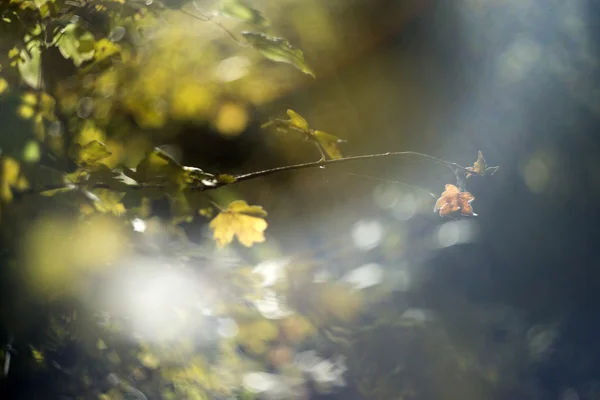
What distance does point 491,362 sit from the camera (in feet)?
5.11

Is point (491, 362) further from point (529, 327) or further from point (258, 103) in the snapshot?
point (258, 103)

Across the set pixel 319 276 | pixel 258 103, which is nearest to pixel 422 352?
pixel 319 276

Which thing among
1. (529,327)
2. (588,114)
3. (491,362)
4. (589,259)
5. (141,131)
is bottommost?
(141,131)

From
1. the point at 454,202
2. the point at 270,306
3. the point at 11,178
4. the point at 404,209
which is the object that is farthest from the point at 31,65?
the point at 404,209

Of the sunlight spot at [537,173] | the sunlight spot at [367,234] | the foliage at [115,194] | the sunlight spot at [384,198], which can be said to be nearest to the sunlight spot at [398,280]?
the sunlight spot at [367,234]

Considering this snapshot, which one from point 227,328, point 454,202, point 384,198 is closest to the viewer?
point 454,202

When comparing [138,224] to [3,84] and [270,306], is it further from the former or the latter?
[270,306]

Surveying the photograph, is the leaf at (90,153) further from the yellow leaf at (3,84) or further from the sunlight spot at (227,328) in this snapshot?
the sunlight spot at (227,328)

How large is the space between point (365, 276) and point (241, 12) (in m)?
1.12

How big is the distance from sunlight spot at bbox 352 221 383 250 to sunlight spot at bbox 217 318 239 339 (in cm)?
58

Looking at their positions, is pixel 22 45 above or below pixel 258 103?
below

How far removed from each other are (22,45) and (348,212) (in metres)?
1.02

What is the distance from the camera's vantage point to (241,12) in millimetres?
432

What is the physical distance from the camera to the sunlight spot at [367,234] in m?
1.40
